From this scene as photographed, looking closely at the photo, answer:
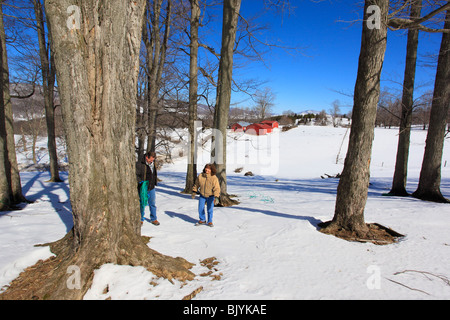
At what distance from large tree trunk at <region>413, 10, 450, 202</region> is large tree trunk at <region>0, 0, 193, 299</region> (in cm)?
944

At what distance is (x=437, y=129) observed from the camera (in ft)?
28.4

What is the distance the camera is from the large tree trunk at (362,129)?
4.63 meters

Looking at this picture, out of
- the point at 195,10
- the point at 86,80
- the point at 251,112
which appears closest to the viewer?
the point at 86,80

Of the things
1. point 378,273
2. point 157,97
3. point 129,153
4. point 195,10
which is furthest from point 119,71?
point 157,97

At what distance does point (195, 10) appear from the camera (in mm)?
9375

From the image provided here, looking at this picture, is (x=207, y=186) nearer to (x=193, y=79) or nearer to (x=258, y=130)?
(x=193, y=79)

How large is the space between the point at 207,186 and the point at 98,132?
2.98 meters

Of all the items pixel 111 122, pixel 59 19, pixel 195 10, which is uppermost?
pixel 195 10

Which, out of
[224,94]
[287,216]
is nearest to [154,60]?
[224,94]

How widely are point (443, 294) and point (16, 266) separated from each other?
17.0 feet

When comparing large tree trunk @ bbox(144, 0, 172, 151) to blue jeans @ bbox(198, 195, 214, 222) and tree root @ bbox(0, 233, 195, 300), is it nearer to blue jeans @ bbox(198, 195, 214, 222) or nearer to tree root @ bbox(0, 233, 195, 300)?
blue jeans @ bbox(198, 195, 214, 222)

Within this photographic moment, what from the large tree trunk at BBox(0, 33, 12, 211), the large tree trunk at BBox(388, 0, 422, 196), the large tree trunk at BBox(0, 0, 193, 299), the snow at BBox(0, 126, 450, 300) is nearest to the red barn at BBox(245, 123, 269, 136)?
the large tree trunk at BBox(388, 0, 422, 196)

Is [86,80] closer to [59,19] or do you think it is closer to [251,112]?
[59,19]
